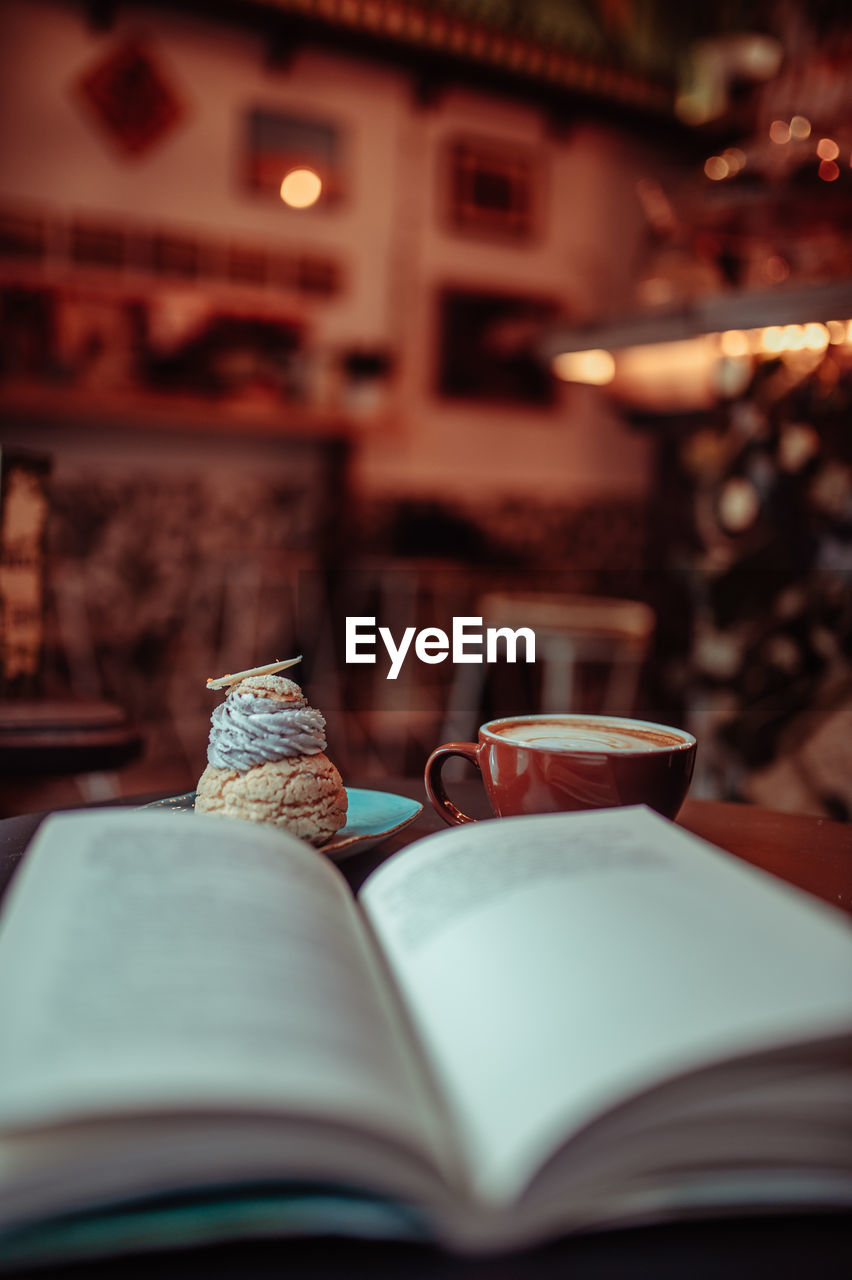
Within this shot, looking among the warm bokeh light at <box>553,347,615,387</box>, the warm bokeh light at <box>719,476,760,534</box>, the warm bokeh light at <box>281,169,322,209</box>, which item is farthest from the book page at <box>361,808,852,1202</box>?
the warm bokeh light at <box>281,169,322,209</box>

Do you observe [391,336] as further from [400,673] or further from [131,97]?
[400,673]

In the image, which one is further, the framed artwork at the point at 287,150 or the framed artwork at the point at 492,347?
the framed artwork at the point at 492,347

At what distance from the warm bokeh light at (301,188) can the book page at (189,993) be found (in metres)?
3.87

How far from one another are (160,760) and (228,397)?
1.33 meters

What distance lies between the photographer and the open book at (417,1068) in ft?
0.96

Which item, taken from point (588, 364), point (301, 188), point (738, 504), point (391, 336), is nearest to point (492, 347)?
point (391, 336)

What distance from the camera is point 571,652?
3.47m

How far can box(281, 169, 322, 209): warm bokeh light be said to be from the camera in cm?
388

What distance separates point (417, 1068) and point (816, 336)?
2.29m

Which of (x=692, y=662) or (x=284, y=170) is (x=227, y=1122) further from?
(x=284, y=170)

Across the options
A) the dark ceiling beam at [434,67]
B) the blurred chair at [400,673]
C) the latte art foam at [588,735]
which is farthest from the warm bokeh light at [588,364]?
the latte art foam at [588,735]

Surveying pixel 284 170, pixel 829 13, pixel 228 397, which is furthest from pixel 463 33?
pixel 228 397

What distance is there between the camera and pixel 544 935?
39 cm

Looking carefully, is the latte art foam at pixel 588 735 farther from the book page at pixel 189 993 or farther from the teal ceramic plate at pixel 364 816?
Result: the book page at pixel 189 993
